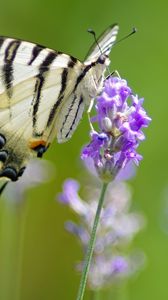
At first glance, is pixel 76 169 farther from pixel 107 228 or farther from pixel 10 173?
pixel 10 173

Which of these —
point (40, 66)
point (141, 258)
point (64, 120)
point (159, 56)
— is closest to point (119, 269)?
point (141, 258)

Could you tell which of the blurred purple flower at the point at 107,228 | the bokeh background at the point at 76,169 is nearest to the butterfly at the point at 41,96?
the blurred purple flower at the point at 107,228

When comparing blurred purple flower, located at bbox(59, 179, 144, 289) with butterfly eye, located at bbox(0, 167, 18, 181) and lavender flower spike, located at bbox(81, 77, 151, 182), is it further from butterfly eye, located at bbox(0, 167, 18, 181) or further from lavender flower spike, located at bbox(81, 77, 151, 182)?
lavender flower spike, located at bbox(81, 77, 151, 182)

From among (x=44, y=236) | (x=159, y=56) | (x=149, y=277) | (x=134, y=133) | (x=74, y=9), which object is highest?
(x=74, y=9)

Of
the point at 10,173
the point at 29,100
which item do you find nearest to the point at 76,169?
the point at 29,100

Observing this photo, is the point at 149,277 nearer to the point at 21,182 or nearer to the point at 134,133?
the point at 21,182

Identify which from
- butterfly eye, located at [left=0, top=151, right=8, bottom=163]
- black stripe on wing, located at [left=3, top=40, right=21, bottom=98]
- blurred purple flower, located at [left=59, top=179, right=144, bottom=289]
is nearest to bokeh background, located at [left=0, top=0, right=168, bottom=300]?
blurred purple flower, located at [left=59, top=179, right=144, bottom=289]

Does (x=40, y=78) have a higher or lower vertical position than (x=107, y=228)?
higher
